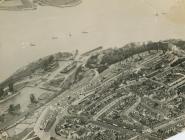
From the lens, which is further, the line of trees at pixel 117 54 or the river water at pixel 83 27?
the line of trees at pixel 117 54

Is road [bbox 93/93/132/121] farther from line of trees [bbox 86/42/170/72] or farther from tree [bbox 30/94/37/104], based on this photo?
tree [bbox 30/94/37/104]

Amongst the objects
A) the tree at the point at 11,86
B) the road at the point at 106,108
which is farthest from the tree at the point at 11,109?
the road at the point at 106,108

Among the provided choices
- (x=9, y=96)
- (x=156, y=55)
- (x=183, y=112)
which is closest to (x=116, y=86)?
(x=156, y=55)

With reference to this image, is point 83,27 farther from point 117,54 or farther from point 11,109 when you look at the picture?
point 11,109

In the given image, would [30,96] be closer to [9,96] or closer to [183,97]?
[9,96]

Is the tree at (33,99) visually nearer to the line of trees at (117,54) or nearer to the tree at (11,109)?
the tree at (11,109)

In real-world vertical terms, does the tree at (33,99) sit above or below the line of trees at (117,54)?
below

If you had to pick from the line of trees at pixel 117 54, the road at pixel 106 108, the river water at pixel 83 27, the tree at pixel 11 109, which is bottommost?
the road at pixel 106 108

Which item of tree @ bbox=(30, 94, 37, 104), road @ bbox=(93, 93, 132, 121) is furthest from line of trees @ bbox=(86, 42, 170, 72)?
tree @ bbox=(30, 94, 37, 104)
